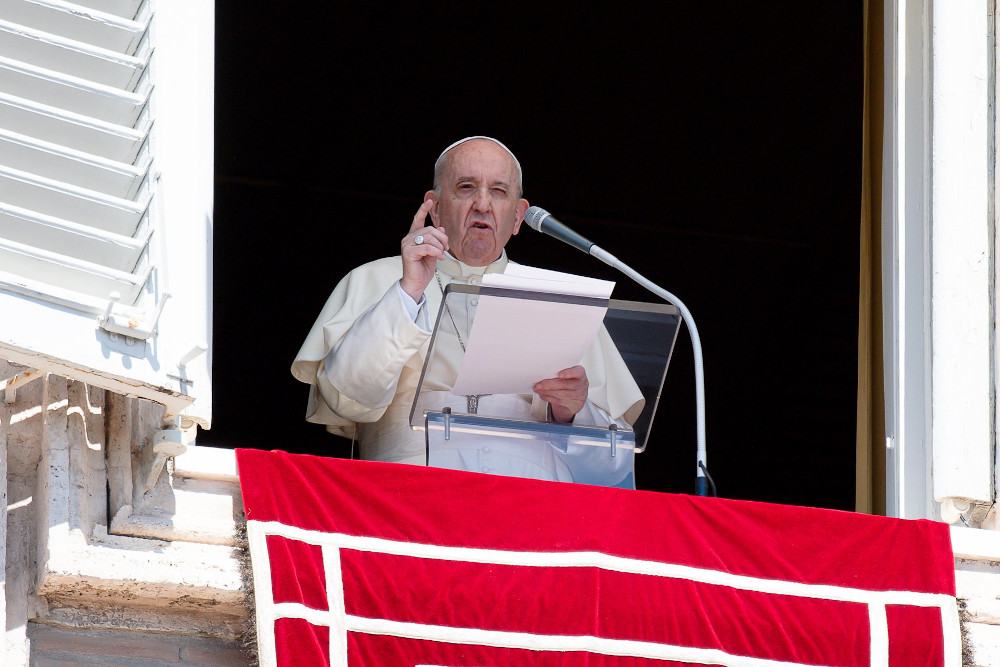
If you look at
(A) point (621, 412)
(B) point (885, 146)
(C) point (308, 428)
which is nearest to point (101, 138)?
(A) point (621, 412)

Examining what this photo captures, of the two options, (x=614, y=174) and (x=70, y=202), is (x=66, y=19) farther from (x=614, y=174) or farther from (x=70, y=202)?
(x=614, y=174)

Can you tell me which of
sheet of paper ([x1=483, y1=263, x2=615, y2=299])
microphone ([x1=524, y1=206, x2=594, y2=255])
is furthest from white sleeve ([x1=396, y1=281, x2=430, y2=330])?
sheet of paper ([x1=483, y1=263, x2=615, y2=299])

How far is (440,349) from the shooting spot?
12.3ft

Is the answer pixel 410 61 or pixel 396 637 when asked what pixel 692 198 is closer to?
pixel 410 61

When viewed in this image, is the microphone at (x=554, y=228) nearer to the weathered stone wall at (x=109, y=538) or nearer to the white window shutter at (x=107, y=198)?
the white window shutter at (x=107, y=198)

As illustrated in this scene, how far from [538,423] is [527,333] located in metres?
0.27

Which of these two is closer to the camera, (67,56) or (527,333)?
(67,56)

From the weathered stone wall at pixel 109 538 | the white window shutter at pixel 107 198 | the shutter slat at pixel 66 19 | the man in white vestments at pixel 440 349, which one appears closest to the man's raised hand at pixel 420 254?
the man in white vestments at pixel 440 349

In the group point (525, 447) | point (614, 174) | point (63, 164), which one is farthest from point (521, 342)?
point (614, 174)

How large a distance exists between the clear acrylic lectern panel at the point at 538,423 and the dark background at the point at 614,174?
119 inches

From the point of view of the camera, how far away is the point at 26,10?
3381 millimetres

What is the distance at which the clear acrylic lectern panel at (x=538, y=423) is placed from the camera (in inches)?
141

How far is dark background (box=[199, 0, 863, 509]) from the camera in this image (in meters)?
6.98

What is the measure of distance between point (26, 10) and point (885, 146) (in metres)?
2.53
